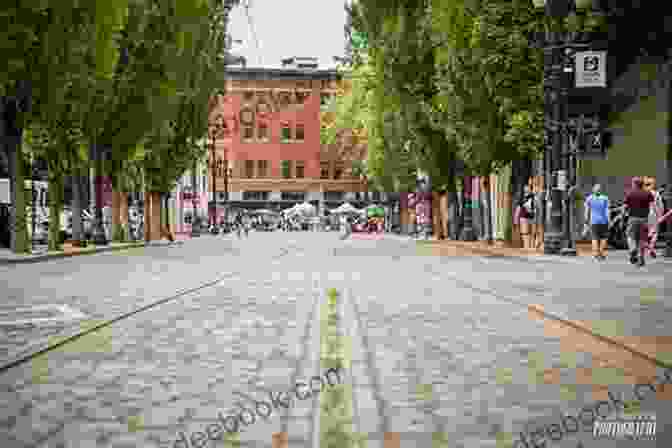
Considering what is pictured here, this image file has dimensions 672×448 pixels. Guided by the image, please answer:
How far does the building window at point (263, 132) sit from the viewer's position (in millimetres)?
98562

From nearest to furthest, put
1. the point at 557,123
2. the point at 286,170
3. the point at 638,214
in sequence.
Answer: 1. the point at 638,214
2. the point at 557,123
3. the point at 286,170

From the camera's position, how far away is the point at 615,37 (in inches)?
1078

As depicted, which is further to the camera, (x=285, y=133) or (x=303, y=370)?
(x=285, y=133)

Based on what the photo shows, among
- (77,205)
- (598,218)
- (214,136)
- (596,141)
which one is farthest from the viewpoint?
(214,136)

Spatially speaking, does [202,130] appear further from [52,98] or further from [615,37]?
[615,37]

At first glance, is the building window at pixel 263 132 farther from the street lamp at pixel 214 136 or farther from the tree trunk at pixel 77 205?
the tree trunk at pixel 77 205

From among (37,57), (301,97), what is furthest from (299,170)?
(37,57)

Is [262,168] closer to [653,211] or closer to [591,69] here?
[653,211]

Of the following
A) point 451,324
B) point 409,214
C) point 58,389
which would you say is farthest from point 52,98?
point 409,214

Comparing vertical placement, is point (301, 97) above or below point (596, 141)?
above

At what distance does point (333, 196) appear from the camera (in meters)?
99.2

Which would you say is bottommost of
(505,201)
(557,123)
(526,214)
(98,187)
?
(526,214)

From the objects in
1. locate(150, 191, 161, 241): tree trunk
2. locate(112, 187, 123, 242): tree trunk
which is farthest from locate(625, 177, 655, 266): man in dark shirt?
locate(150, 191, 161, 241): tree trunk

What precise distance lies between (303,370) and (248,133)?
93.8 metres
